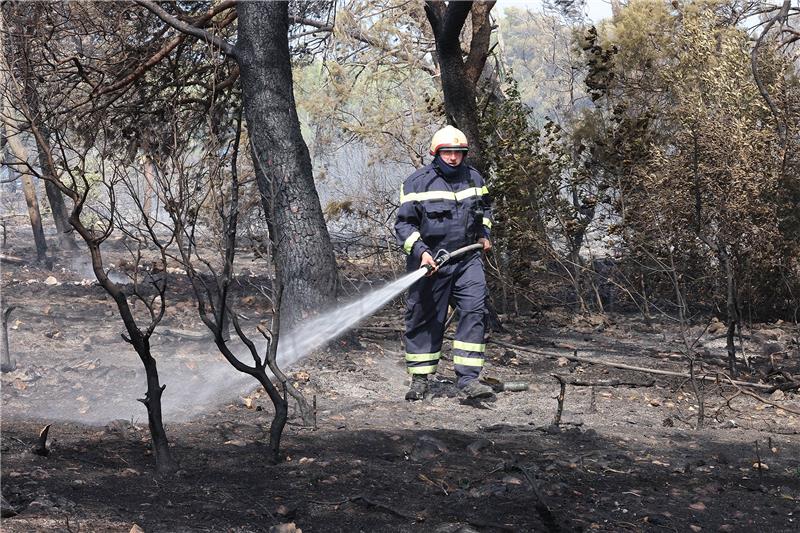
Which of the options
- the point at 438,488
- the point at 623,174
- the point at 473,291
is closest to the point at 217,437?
the point at 438,488

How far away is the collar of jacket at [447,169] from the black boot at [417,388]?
1454mm

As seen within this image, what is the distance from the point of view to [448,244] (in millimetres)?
6770

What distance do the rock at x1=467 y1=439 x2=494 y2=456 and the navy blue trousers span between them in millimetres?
1651

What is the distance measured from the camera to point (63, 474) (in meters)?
4.13

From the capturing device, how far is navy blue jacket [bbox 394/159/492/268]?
6.71 m

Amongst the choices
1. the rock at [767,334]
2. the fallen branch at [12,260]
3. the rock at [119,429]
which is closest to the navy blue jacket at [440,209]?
the rock at [119,429]

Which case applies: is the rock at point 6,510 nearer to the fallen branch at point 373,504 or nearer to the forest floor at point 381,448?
the forest floor at point 381,448

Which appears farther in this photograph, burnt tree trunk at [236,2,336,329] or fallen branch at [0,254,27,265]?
fallen branch at [0,254,27,265]

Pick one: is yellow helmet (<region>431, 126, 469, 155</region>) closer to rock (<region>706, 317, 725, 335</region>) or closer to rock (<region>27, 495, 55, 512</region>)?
rock (<region>27, 495, 55, 512</region>)

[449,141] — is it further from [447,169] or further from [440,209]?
[440,209]

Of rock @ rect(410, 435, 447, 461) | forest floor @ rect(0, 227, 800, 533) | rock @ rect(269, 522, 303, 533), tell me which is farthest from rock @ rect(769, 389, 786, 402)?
rock @ rect(269, 522, 303, 533)

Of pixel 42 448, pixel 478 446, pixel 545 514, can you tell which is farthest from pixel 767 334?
pixel 42 448

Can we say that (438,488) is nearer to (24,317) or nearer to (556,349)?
(556,349)

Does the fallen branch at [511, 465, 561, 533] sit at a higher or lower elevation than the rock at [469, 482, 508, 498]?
higher
